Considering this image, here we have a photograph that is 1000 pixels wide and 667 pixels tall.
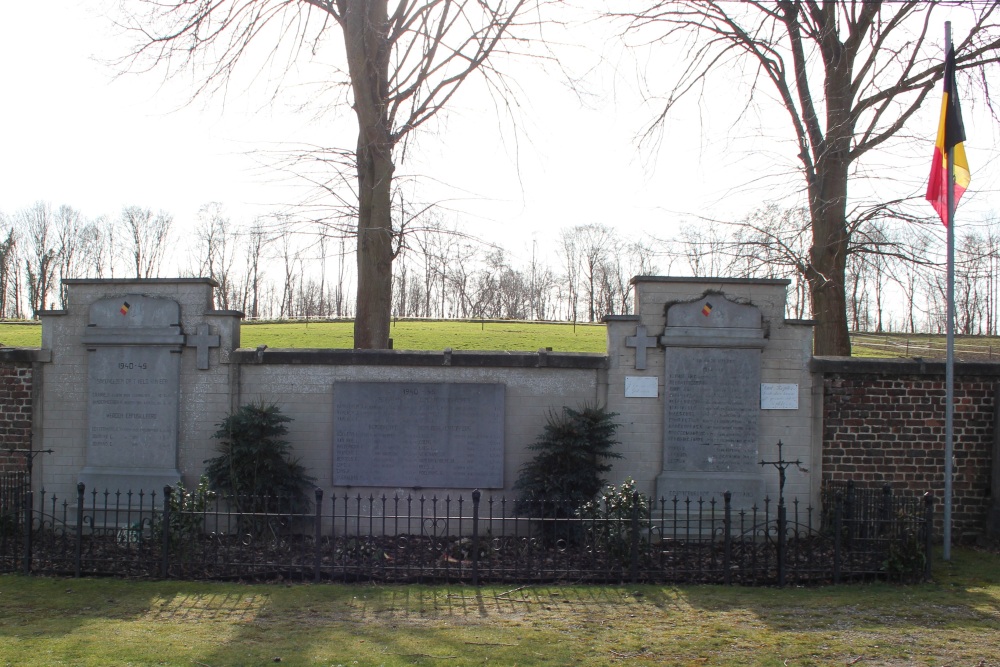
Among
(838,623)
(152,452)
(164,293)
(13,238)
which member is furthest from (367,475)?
(13,238)

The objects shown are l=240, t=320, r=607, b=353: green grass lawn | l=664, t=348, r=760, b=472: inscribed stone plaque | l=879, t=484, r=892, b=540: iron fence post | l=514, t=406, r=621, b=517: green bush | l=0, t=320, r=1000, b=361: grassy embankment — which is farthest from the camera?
l=0, t=320, r=1000, b=361: grassy embankment

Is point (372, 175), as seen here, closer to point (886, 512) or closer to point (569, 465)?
point (569, 465)

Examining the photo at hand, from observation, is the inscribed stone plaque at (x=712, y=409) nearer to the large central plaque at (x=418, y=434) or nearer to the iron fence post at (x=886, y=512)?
the iron fence post at (x=886, y=512)

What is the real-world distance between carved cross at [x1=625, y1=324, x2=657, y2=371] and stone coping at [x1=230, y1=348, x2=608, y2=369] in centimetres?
41

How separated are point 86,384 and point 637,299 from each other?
735cm

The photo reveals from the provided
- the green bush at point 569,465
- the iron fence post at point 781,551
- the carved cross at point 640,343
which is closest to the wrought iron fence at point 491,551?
the iron fence post at point 781,551

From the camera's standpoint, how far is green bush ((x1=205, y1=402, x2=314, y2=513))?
9.76 metres

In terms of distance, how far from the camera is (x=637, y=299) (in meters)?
10.5

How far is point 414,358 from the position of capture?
10.4m

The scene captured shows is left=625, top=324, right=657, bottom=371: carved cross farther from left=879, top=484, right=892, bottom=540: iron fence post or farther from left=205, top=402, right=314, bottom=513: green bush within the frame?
left=205, top=402, right=314, bottom=513: green bush

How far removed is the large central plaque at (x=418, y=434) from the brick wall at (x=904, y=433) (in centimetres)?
446

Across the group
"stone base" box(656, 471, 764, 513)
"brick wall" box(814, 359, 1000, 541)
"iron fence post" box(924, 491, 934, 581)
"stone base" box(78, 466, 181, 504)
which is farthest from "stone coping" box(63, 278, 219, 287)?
"iron fence post" box(924, 491, 934, 581)

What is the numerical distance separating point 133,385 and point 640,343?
21.8 ft

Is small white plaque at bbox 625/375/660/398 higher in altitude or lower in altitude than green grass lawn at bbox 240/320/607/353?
lower
